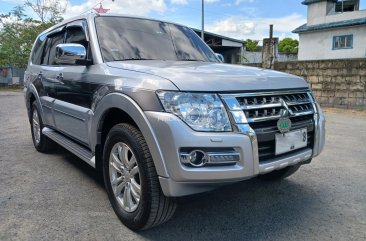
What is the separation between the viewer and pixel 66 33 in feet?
14.5

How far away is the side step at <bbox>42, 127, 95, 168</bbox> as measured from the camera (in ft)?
11.3

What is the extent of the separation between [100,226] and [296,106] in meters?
1.95

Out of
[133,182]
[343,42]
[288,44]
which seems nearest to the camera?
[133,182]

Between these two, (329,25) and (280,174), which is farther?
(329,25)

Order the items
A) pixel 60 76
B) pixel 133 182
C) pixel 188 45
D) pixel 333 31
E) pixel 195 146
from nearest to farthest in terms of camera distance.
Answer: pixel 195 146
pixel 133 182
pixel 60 76
pixel 188 45
pixel 333 31

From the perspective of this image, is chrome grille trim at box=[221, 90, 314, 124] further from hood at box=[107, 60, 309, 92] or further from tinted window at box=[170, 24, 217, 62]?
tinted window at box=[170, 24, 217, 62]

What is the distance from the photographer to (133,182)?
9.18ft

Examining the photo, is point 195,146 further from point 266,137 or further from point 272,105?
point 272,105

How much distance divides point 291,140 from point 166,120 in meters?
1.10

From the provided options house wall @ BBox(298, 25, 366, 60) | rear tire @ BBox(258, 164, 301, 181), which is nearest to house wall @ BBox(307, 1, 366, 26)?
house wall @ BBox(298, 25, 366, 60)

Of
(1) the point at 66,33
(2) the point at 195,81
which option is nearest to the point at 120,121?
(2) the point at 195,81

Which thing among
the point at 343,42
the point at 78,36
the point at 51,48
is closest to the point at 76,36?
the point at 78,36

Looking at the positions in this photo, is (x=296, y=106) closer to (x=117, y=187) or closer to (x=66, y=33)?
(x=117, y=187)

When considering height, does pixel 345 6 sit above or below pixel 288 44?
below
